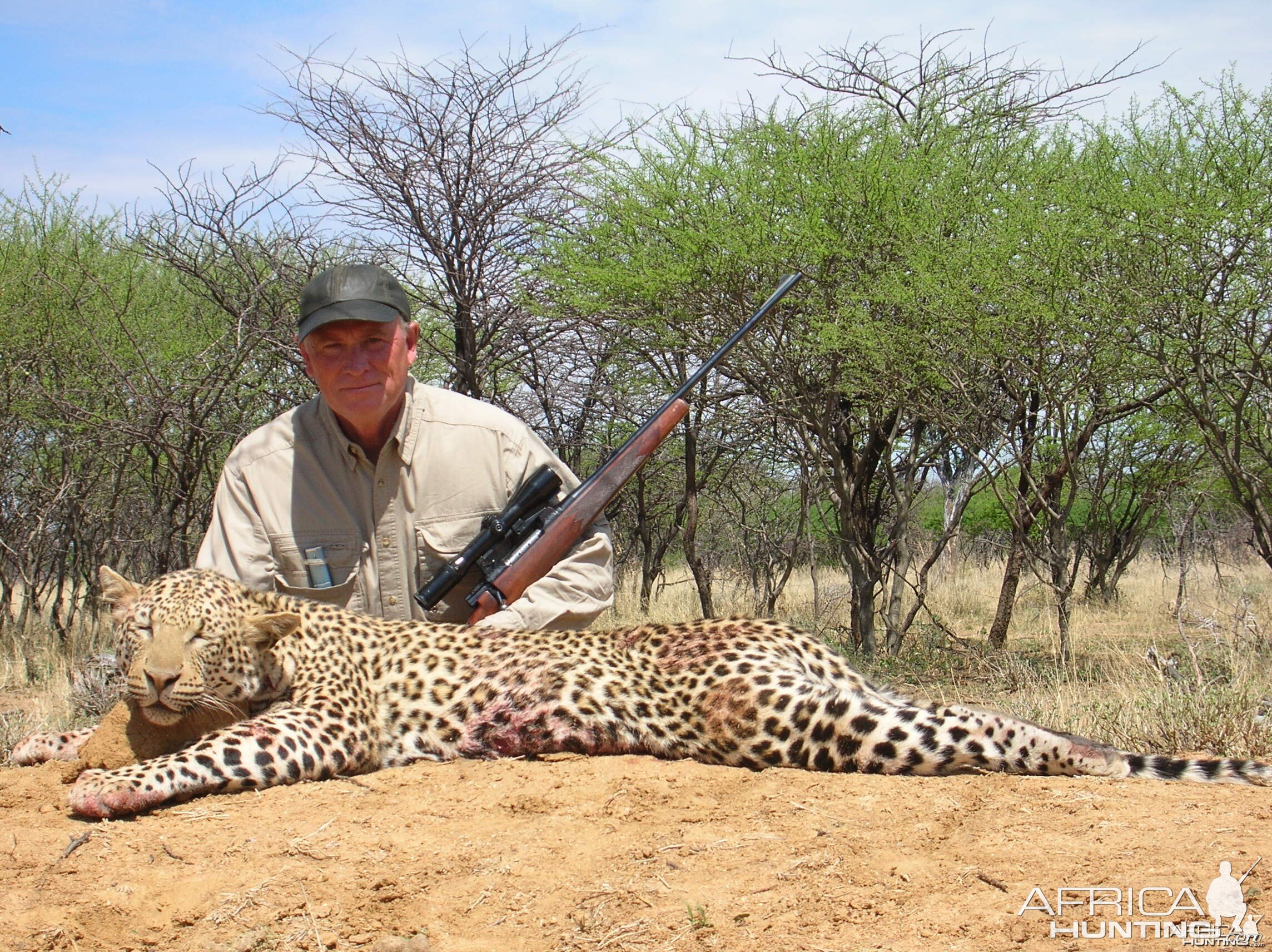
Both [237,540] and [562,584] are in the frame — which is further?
[562,584]

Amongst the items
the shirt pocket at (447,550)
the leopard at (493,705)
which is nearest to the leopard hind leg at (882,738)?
the leopard at (493,705)

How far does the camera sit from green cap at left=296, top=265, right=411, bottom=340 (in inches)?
194

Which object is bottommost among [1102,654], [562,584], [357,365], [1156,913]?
[1102,654]

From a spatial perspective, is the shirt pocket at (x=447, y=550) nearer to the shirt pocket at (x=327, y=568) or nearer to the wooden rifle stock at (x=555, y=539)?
the wooden rifle stock at (x=555, y=539)

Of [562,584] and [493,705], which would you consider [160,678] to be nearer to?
[493,705]

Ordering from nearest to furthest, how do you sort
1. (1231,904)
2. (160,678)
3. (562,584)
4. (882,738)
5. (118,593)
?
1. (1231,904)
2. (160,678)
3. (882,738)
4. (118,593)
5. (562,584)

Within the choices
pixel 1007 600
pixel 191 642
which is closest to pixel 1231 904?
pixel 191 642

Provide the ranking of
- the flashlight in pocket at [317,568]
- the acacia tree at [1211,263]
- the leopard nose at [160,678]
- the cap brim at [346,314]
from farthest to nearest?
the acacia tree at [1211,263] < the flashlight in pocket at [317,568] < the cap brim at [346,314] < the leopard nose at [160,678]

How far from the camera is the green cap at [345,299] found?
4926 millimetres

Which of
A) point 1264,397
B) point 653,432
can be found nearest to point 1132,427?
point 1264,397

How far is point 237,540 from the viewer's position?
201 inches

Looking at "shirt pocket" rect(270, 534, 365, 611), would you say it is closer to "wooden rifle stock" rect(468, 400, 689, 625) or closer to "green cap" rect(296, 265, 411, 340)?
"wooden rifle stock" rect(468, 400, 689, 625)

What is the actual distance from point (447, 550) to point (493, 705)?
1273 mm

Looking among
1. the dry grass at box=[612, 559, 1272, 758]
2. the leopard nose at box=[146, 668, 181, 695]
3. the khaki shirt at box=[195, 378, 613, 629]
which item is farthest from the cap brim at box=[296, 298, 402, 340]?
the dry grass at box=[612, 559, 1272, 758]
